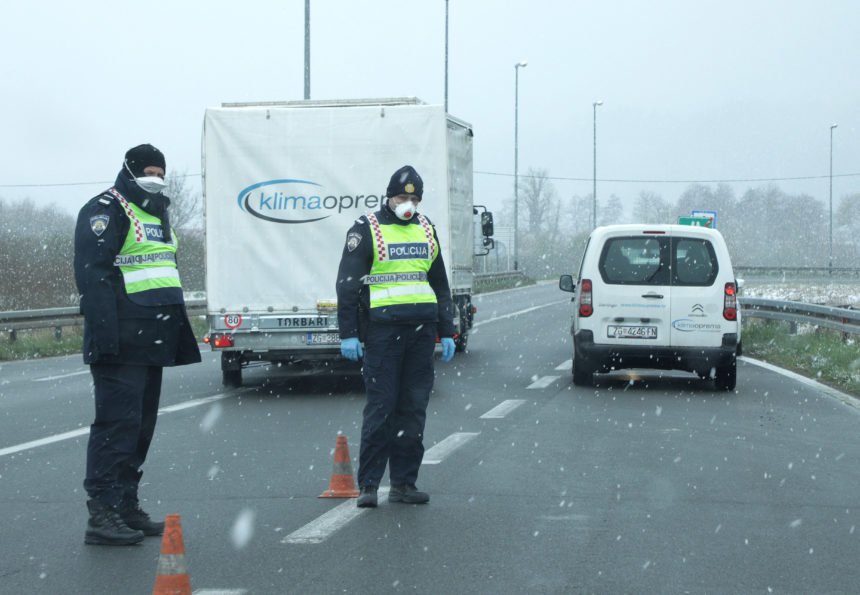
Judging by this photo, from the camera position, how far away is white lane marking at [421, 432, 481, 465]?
8.82 meters

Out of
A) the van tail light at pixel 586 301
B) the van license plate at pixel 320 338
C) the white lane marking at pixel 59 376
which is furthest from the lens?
the white lane marking at pixel 59 376

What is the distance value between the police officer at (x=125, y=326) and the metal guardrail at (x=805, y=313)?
42.0 ft

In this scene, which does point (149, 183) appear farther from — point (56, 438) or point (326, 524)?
point (56, 438)

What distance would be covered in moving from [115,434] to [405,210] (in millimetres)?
2088

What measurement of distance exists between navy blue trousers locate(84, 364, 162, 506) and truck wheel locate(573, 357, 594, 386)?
826cm

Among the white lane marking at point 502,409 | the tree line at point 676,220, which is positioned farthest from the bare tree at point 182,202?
the white lane marking at point 502,409

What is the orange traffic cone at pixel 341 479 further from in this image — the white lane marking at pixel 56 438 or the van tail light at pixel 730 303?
the van tail light at pixel 730 303

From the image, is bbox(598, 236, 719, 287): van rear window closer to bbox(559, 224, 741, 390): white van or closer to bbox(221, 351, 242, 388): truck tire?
bbox(559, 224, 741, 390): white van

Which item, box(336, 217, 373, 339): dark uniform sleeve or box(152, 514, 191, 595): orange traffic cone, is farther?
box(336, 217, 373, 339): dark uniform sleeve

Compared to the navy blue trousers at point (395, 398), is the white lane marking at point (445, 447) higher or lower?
lower

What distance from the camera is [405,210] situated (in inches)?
285

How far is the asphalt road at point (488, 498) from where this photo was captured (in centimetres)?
548

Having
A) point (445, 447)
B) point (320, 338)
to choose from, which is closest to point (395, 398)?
point (445, 447)

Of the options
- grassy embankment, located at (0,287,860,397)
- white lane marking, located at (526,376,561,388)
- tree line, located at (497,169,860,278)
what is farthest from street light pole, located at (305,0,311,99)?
tree line, located at (497,169,860,278)
